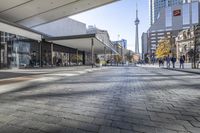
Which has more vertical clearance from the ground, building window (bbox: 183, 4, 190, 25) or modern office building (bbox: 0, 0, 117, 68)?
building window (bbox: 183, 4, 190, 25)

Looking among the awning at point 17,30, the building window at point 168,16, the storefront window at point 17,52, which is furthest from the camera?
the building window at point 168,16

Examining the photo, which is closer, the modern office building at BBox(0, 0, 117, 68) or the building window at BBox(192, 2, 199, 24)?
the modern office building at BBox(0, 0, 117, 68)

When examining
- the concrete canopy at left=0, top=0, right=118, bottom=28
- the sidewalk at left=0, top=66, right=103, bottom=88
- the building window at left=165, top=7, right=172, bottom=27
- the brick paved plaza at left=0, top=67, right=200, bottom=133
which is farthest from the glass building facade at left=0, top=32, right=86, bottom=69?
the building window at left=165, top=7, right=172, bottom=27

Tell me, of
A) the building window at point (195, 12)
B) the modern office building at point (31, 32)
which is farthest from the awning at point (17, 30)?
the building window at point (195, 12)

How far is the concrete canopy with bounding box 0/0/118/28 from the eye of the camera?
23781 mm

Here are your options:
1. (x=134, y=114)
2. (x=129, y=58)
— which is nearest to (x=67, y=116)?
(x=134, y=114)

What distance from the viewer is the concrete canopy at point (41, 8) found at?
23.8 metres

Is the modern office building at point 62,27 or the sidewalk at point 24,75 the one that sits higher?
the modern office building at point 62,27

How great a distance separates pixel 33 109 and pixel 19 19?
27061mm

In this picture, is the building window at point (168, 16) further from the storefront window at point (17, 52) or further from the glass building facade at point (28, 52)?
the storefront window at point (17, 52)

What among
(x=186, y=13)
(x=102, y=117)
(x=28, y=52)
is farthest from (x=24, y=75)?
(x=186, y=13)

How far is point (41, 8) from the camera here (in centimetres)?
2608

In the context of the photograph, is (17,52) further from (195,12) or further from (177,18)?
(195,12)

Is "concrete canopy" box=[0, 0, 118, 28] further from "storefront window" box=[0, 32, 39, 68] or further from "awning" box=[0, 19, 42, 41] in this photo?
"storefront window" box=[0, 32, 39, 68]
